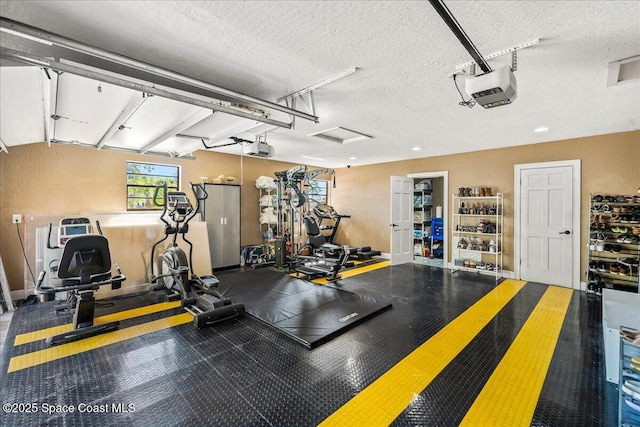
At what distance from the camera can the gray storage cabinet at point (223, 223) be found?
6367 millimetres

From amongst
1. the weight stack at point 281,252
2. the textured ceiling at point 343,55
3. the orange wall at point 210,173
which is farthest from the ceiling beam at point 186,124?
the weight stack at point 281,252

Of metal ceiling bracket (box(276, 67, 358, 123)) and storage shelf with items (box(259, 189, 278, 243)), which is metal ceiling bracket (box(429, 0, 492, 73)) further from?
storage shelf with items (box(259, 189, 278, 243))

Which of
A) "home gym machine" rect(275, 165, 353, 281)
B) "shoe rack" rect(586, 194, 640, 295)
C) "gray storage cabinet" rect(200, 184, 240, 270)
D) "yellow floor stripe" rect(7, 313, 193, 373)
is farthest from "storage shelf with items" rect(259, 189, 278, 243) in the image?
"shoe rack" rect(586, 194, 640, 295)

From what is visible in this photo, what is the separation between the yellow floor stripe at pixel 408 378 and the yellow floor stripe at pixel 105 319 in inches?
124

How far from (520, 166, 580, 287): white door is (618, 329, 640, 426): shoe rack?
4.29 m

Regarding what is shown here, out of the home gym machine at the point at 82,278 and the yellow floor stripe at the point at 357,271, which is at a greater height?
the home gym machine at the point at 82,278

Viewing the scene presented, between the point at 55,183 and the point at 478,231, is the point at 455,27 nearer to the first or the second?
the point at 478,231

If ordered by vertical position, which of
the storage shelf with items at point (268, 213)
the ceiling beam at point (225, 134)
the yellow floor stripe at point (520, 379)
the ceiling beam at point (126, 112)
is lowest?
the yellow floor stripe at point (520, 379)

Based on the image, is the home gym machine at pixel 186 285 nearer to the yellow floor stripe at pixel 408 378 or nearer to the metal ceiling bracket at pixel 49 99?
the metal ceiling bracket at pixel 49 99

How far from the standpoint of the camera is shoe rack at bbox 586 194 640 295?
4.45 m

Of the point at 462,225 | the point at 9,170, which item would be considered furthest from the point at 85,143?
the point at 462,225

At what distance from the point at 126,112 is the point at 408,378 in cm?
408

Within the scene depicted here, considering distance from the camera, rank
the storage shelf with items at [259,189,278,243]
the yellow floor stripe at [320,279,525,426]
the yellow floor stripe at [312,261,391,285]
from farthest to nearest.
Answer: the storage shelf with items at [259,189,278,243] < the yellow floor stripe at [312,261,391,285] < the yellow floor stripe at [320,279,525,426]

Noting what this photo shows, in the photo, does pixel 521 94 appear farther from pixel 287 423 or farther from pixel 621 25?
pixel 287 423
